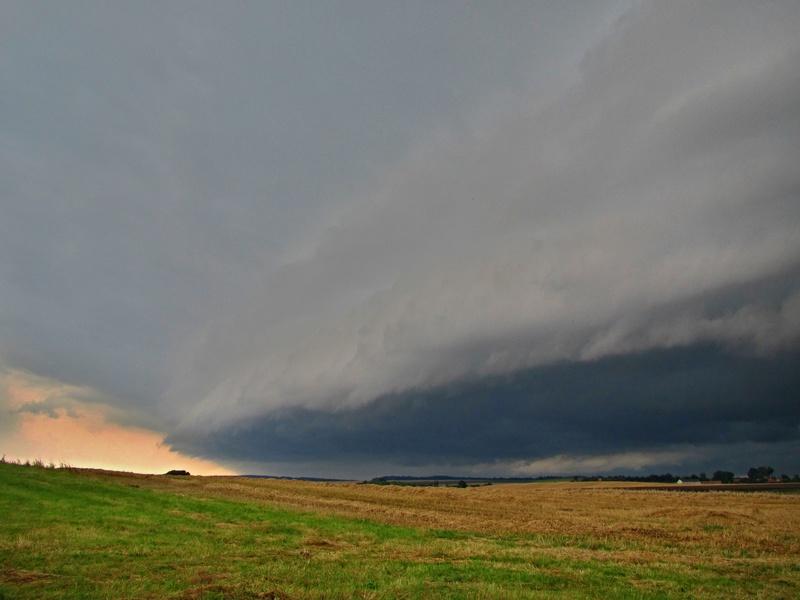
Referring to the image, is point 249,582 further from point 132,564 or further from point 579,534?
point 579,534

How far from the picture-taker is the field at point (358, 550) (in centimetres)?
2031

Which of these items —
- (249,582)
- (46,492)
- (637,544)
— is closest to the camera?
(249,582)

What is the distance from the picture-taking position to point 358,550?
29.9m

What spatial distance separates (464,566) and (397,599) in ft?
24.8

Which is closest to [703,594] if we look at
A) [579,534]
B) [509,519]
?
[579,534]

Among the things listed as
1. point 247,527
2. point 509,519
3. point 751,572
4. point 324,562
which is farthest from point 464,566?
point 509,519

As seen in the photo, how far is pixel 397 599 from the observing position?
1842cm

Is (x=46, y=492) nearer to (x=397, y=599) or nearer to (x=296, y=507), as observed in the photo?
(x=296, y=507)

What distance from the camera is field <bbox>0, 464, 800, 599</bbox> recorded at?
20.3 metres

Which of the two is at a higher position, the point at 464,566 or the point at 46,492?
the point at 46,492

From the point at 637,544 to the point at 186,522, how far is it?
2879 cm

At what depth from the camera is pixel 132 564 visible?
925 inches

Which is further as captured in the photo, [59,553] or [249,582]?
[59,553]

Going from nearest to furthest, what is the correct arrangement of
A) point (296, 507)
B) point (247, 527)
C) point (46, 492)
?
1. point (247, 527)
2. point (46, 492)
3. point (296, 507)
